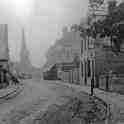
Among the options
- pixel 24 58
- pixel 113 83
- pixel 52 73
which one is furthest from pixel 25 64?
pixel 113 83

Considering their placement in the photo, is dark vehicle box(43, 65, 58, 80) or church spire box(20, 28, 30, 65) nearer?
dark vehicle box(43, 65, 58, 80)

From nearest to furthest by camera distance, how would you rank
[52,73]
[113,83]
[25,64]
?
[113,83], [52,73], [25,64]

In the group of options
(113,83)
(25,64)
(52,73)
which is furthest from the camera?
(25,64)

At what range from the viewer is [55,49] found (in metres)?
91.8

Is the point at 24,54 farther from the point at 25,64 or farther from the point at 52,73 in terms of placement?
the point at 52,73

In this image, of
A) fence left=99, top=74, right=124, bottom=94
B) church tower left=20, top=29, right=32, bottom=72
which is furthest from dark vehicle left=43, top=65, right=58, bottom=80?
church tower left=20, top=29, right=32, bottom=72

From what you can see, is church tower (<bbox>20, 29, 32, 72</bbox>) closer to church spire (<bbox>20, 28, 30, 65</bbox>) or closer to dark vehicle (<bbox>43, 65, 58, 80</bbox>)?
church spire (<bbox>20, 28, 30, 65</bbox>)

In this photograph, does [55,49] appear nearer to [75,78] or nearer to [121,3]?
[75,78]

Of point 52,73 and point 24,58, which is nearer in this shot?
point 52,73

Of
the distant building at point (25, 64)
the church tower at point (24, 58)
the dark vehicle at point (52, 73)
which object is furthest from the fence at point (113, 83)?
the church tower at point (24, 58)

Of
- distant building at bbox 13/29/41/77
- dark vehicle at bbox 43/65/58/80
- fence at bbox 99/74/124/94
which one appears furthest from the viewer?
distant building at bbox 13/29/41/77

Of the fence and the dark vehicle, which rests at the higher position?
the fence

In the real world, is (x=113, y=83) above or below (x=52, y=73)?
above

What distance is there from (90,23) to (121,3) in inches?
190
